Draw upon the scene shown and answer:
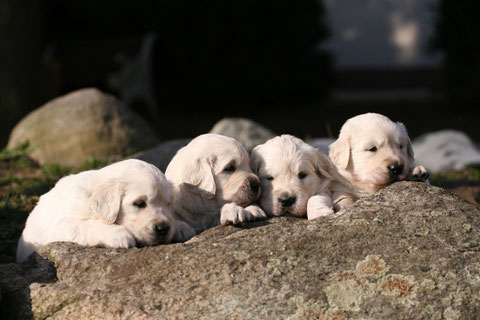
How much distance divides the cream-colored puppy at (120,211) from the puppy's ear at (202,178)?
348 mm

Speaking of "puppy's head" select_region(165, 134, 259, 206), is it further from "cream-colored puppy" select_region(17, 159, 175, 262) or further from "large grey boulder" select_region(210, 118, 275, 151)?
"large grey boulder" select_region(210, 118, 275, 151)

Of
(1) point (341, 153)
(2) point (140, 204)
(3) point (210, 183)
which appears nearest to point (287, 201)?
(3) point (210, 183)

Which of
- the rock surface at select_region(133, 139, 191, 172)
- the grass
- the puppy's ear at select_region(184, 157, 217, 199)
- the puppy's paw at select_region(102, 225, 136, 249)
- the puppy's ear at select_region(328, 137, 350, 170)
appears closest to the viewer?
the puppy's paw at select_region(102, 225, 136, 249)

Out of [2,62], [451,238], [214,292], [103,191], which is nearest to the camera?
[214,292]

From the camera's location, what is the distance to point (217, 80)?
817 inches

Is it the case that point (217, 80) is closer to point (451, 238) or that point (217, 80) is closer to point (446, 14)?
point (446, 14)

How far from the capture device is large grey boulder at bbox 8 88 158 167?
11.3m

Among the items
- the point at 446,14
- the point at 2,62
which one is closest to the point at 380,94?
the point at 446,14

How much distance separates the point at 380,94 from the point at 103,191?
22.6m

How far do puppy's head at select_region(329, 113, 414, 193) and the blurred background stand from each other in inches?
434

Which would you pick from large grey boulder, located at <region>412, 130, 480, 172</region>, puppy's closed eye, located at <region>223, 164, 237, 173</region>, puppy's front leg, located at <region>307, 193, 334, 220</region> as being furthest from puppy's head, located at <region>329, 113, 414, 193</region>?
large grey boulder, located at <region>412, 130, 480, 172</region>

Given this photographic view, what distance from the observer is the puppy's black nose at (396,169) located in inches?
220

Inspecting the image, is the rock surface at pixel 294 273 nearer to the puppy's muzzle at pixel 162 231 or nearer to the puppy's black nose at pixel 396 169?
the puppy's muzzle at pixel 162 231

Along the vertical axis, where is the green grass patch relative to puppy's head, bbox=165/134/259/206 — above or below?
below
